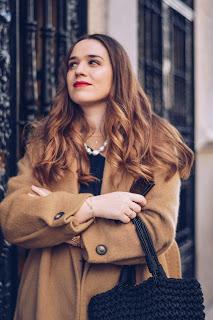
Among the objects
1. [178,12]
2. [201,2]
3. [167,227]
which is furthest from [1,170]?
[201,2]

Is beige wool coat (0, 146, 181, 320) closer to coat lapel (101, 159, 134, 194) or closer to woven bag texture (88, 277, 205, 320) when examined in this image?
coat lapel (101, 159, 134, 194)

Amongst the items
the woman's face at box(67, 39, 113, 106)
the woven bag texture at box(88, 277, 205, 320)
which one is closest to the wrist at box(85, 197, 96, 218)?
the woven bag texture at box(88, 277, 205, 320)

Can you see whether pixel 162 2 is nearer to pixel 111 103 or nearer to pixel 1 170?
pixel 1 170

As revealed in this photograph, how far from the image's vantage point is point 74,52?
3.32 m

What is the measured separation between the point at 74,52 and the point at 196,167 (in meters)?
4.16

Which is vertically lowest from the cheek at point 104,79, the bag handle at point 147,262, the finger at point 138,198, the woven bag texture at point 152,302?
the woven bag texture at point 152,302

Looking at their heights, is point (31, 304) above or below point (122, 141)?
below

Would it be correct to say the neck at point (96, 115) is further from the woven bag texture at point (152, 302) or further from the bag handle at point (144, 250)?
the woven bag texture at point (152, 302)

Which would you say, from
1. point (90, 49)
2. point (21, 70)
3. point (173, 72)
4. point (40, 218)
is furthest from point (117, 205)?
point (173, 72)

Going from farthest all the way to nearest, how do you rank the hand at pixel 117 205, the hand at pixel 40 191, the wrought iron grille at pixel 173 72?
the wrought iron grille at pixel 173 72, the hand at pixel 40 191, the hand at pixel 117 205

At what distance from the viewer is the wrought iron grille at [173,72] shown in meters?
6.21

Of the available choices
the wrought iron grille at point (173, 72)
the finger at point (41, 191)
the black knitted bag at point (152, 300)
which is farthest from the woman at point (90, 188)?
the wrought iron grille at point (173, 72)

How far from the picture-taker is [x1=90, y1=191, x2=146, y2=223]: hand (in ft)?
9.86

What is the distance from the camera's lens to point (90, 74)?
324 cm
